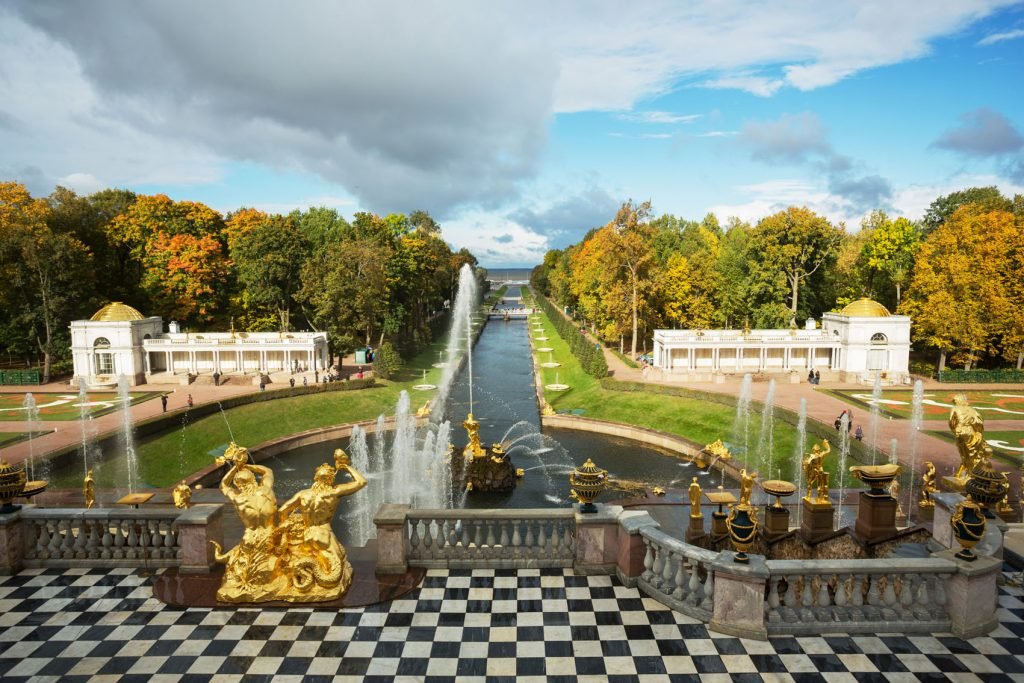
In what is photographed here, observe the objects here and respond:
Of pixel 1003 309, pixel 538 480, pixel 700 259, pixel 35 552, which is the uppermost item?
pixel 700 259

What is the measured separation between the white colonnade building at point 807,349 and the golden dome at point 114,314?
155ft

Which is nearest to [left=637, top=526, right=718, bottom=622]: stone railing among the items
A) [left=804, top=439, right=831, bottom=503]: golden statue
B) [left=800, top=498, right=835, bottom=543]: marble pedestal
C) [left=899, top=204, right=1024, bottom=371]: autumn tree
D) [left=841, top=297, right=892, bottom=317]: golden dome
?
[left=800, top=498, right=835, bottom=543]: marble pedestal

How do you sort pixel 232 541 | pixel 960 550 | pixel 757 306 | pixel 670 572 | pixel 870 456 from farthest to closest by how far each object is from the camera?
pixel 757 306 < pixel 870 456 < pixel 232 541 < pixel 670 572 < pixel 960 550

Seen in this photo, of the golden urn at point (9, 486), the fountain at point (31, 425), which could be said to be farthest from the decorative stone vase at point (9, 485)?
the fountain at point (31, 425)

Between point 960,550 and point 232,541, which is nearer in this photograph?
point 960,550

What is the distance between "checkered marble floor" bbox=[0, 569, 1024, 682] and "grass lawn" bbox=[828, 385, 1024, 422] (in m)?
34.5

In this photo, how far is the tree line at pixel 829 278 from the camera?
5259cm

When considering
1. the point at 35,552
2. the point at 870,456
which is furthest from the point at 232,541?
the point at 870,456

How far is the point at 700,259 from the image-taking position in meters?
72.2

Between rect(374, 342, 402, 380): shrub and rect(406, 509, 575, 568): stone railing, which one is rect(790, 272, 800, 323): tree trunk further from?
rect(406, 509, 575, 568): stone railing

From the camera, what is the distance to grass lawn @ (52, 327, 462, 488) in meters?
33.3

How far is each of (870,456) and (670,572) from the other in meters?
25.1

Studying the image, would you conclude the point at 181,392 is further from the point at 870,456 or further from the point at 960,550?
the point at 960,550

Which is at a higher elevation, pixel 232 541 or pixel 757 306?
pixel 757 306
